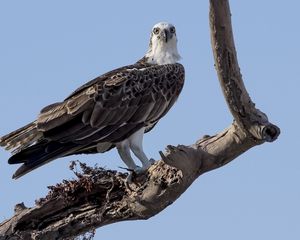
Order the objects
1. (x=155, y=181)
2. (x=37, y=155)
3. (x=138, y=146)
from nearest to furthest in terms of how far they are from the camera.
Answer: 1. (x=155, y=181)
2. (x=37, y=155)
3. (x=138, y=146)

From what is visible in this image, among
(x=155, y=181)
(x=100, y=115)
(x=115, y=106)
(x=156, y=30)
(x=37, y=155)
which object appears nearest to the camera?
(x=155, y=181)

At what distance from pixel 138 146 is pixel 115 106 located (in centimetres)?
80

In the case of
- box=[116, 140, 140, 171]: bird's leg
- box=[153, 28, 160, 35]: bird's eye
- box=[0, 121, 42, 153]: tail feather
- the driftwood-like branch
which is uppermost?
box=[153, 28, 160, 35]: bird's eye

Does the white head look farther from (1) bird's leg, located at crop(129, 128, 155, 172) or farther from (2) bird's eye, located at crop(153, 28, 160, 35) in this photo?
(1) bird's leg, located at crop(129, 128, 155, 172)

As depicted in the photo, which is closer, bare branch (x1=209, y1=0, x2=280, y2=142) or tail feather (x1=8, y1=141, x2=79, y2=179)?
bare branch (x1=209, y1=0, x2=280, y2=142)

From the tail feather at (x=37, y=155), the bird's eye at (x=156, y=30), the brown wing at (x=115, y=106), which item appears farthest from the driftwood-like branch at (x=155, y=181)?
the bird's eye at (x=156, y=30)

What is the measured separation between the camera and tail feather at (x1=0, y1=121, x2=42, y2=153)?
11.6 meters

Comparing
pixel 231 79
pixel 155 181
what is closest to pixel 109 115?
pixel 155 181

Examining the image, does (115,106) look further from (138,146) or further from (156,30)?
(156,30)

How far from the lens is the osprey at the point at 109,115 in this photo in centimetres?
1170

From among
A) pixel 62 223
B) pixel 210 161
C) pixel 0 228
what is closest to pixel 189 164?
pixel 210 161

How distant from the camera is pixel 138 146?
12336mm

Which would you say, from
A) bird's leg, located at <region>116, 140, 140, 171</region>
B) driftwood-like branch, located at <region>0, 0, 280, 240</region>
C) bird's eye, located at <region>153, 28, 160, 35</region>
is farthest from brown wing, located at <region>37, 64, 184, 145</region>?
driftwood-like branch, located at <region>0, 0, 280, 240</region>

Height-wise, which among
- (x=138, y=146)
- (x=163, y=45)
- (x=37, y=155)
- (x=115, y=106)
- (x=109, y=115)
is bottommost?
(x=138, y=146)
